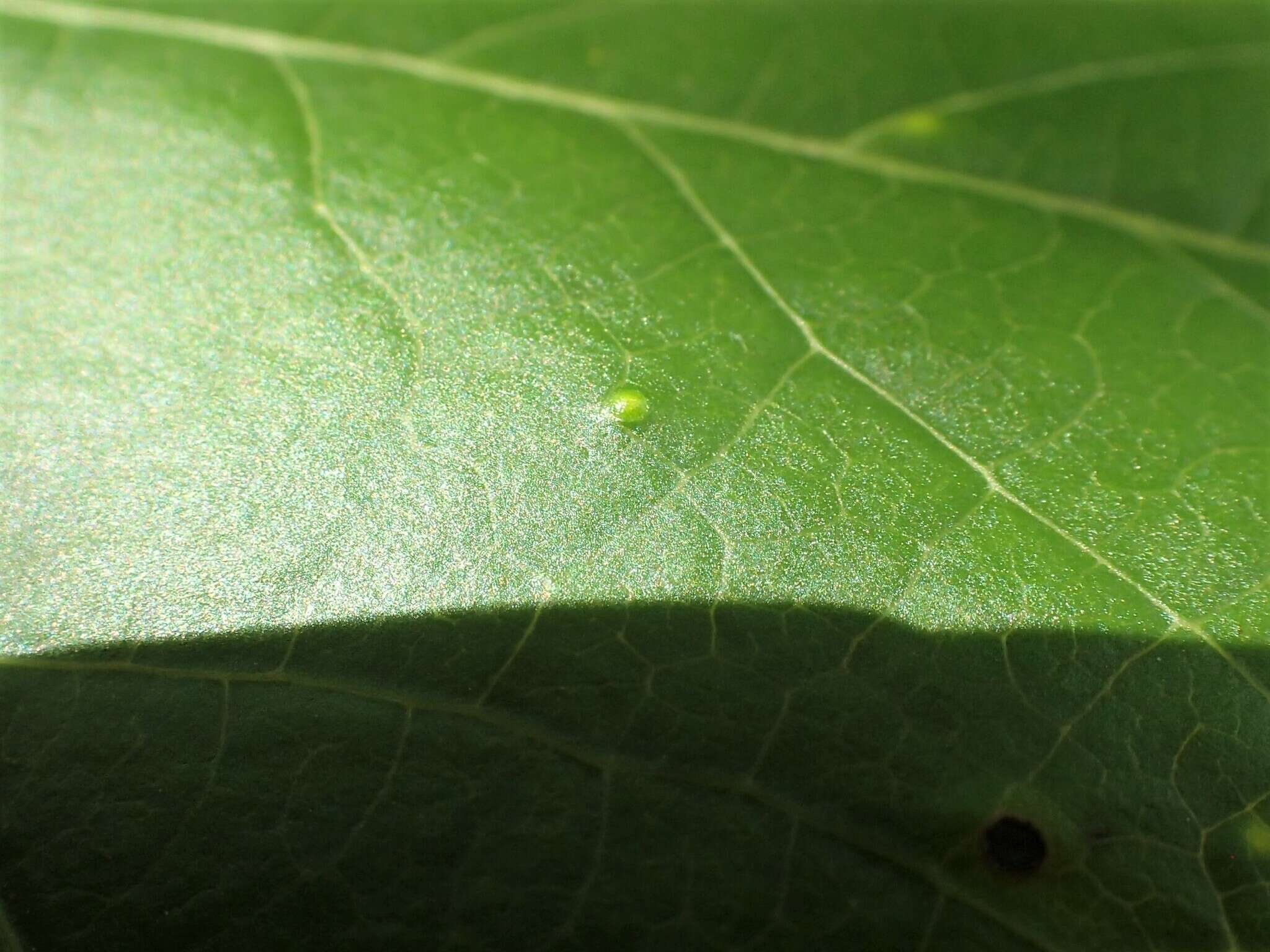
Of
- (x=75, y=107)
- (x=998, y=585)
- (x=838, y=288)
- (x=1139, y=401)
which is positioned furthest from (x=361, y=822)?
(x=75, y=107)

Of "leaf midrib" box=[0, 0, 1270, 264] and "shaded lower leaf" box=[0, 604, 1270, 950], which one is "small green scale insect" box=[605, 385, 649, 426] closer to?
"shaded lower leaf" box=[0, 604, 1270, 950]

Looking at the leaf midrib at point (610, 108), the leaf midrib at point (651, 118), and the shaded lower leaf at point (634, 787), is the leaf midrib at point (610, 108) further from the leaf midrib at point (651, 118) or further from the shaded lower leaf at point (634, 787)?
the shaded lower leaf at point (634, 787)

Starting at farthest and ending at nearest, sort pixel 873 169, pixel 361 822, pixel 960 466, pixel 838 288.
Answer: pixel 873 169, pixel 838 288, pixel 960 466, pixel 361 822

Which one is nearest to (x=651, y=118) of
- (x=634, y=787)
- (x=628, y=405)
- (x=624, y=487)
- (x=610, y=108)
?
(x=610, y=108)

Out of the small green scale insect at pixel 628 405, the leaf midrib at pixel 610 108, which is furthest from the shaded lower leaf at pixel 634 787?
the leaf midrib at pixel 610 108

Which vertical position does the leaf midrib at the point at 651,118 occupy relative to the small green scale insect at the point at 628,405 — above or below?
above

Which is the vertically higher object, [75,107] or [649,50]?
[649,50]

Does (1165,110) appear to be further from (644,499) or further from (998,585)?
(644,499)

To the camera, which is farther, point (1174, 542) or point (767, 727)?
point (1174, 542)
